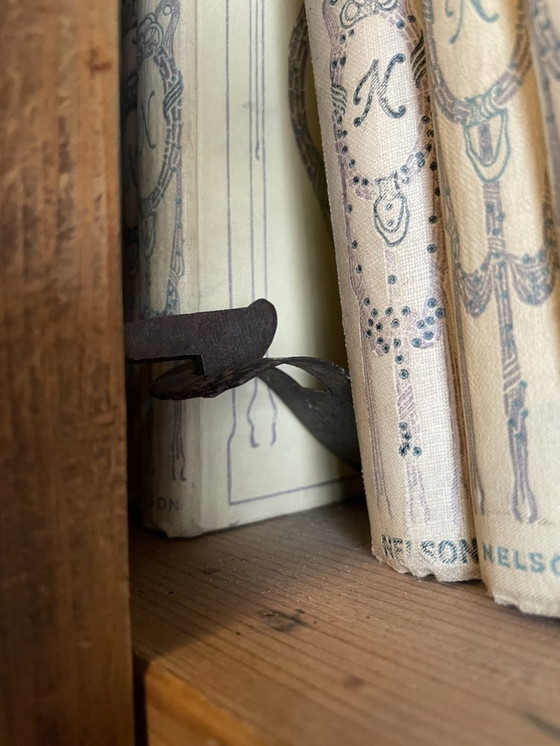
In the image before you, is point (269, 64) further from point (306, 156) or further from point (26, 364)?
point (26, 364)

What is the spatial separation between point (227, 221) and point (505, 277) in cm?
21

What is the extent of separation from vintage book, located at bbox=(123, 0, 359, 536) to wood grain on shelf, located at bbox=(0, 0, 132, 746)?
167 mm

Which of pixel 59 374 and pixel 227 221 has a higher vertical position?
pixel 227 221

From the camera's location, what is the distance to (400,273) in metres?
0.35

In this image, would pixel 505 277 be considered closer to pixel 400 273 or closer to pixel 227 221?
pixel 400 273

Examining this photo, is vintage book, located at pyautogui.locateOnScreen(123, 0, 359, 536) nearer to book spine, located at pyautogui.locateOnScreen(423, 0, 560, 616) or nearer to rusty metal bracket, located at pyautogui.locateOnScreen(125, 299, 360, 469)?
rusty metal bracket, located at pyautogui.locateOnScreen(125, 299, 360, 469)

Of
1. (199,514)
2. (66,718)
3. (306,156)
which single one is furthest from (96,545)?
(306,156)

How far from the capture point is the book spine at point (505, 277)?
0.95 ft

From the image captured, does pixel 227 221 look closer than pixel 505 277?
No

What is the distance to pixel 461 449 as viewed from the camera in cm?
35

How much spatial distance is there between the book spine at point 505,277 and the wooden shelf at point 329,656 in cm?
4

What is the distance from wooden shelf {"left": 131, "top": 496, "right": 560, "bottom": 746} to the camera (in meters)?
0.25

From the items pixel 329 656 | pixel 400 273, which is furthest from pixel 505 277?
pixel 329 656

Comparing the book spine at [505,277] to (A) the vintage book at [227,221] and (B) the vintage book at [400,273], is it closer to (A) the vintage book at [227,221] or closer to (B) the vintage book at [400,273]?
(B) the vintage book at [400,273]
